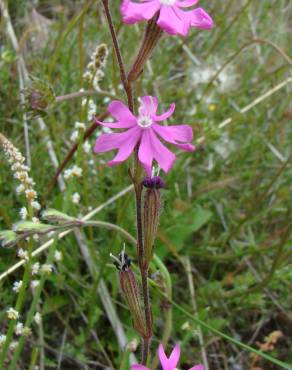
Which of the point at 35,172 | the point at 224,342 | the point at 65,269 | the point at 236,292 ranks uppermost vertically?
the point at 35,172

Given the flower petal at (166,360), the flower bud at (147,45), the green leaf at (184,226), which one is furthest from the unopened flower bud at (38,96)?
the green leaf at (184,226)

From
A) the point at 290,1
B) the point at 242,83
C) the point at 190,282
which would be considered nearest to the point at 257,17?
the point at 290,1

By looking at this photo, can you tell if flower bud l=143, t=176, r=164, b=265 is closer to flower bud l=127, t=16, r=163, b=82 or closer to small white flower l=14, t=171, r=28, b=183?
flower bud l=127, t=16, r=163, b=82

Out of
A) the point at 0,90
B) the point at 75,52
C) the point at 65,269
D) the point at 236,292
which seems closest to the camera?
the point at 65,269

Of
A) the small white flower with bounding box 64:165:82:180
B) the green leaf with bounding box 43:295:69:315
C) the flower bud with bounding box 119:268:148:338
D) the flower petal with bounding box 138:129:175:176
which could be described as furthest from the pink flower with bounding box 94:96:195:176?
the green leaf with bounding box 43:295:69:315

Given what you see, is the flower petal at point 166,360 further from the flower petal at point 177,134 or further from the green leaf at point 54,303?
the green leaf at point 54,303

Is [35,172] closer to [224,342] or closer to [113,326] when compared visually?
[113,326]

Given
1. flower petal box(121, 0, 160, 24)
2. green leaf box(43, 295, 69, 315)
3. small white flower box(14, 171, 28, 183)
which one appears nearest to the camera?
flower petal box(121, 0, 160, 24)
